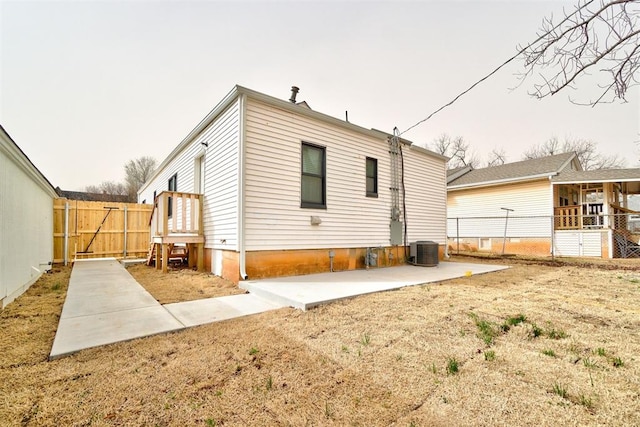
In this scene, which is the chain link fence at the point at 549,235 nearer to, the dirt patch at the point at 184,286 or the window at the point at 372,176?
the window at the point at 372,176

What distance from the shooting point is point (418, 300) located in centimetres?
418

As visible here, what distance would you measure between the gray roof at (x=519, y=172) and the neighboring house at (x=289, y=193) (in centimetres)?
804

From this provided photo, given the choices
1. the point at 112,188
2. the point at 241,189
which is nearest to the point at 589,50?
the point at 241,189

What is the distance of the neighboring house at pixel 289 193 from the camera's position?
5496mm

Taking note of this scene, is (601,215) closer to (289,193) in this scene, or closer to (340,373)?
(289,193)

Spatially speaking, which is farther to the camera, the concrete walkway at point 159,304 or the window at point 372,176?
the window at point 372,176

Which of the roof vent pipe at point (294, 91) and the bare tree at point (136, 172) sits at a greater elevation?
the bare tree at point (136, 172)

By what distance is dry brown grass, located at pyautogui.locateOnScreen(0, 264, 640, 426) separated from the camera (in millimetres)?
1645

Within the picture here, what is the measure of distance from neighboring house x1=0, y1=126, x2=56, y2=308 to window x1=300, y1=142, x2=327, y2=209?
4775 mm

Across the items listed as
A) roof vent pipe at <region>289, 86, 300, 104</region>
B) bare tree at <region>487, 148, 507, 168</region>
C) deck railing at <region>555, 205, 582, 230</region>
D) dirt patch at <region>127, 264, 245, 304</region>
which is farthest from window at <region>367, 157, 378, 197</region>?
bare tree at <region>487, 148, 507, 168</region>

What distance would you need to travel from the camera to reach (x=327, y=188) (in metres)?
6.61

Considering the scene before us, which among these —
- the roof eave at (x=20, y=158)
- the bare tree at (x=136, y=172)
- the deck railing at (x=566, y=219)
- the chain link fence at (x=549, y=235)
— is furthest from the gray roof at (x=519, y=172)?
the bare tree at (x=136, y=172)

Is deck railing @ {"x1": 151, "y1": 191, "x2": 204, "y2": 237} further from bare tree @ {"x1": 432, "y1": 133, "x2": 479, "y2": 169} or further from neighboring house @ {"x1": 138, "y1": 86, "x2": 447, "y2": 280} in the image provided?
bare tree @ {"x1": 432, "y1": 133, "x2": 479, "y2": 169}

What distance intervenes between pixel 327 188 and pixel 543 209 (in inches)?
475
